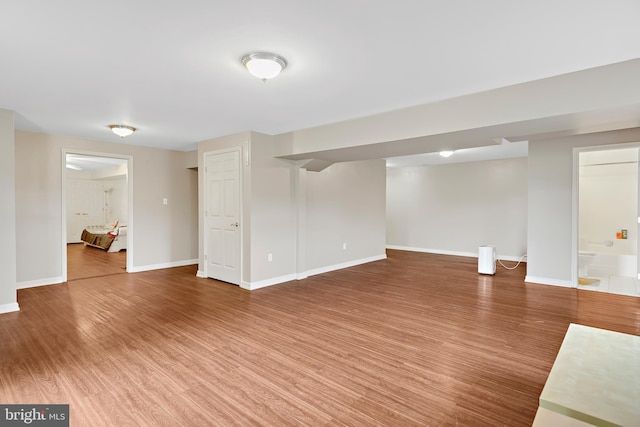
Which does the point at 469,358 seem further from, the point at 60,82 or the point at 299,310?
the point at 60,82

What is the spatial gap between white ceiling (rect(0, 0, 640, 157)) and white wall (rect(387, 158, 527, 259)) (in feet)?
17.0

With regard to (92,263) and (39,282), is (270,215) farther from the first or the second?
(92,263)

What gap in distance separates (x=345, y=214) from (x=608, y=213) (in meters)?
6.11

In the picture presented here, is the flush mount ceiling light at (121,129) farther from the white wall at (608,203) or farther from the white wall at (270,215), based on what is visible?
the white wall at (608,203)

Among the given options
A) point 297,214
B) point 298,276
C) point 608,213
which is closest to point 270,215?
point 297,214

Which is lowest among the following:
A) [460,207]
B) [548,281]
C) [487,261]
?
[548,281]

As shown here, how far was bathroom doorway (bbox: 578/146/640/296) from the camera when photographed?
665cm

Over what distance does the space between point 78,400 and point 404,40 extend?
3.16 meters

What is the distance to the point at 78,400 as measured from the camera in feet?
6.81

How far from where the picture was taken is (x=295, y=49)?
7.59ft

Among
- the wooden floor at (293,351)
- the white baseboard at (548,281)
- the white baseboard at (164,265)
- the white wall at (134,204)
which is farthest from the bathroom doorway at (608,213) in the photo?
the white wall at (134,204)

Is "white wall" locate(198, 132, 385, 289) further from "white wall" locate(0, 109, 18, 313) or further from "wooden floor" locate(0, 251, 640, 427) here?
→ "white wall" locate(0, 109, 18, 313)

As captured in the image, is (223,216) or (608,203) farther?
(608,203)

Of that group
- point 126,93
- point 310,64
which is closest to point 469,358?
point 310,64
